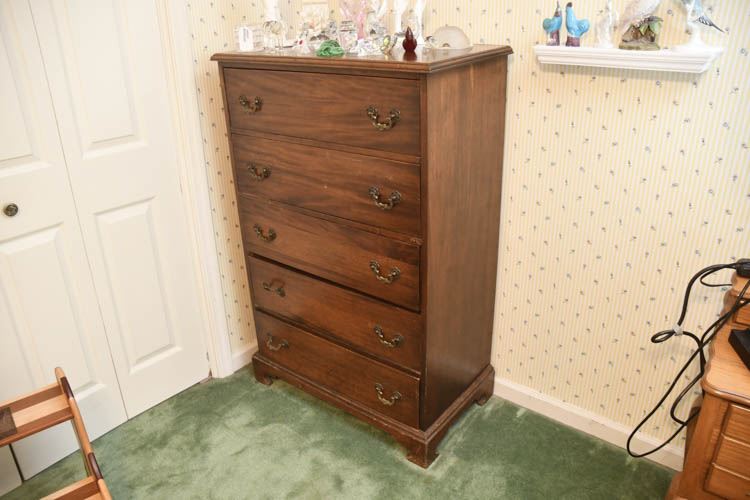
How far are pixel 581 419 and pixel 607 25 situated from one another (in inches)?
49.8

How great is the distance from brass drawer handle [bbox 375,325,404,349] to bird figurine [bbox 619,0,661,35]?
1.05 meters

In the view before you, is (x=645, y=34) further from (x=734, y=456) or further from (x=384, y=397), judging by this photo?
(x=384, y=397)

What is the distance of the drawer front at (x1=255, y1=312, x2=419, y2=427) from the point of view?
5.93ft

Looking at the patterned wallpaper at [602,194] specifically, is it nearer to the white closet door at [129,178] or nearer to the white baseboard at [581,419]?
the white baseboard at [581,419]

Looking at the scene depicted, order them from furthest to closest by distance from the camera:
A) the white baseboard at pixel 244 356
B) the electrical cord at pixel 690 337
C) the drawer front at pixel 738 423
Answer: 1. the white baseboard at pixel 244 356
2. the electrical cord at pixel 690 337
3. the drawer front at pixel 738 423

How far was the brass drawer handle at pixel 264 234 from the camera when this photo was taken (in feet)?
6.40

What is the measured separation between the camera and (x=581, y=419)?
6.40 ft

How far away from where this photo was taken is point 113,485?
1813 millimetres

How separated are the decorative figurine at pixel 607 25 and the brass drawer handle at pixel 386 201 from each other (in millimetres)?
676

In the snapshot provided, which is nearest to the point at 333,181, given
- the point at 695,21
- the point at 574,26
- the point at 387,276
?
the point at 387,276

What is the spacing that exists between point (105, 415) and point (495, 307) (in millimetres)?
1446

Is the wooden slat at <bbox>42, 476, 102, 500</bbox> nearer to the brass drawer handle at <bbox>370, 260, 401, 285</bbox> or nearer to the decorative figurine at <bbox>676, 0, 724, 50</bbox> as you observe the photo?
the brass drawer handle at <bbox>370, 260, 401, 285</bbox>

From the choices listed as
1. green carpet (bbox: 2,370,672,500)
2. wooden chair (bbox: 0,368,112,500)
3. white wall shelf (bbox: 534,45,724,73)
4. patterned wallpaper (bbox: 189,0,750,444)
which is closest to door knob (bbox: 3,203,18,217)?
wooden chair (bbox: 0,368,112,500)

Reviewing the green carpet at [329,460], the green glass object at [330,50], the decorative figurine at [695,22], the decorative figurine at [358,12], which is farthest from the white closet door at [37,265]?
the decorative figurine at [695,22]
